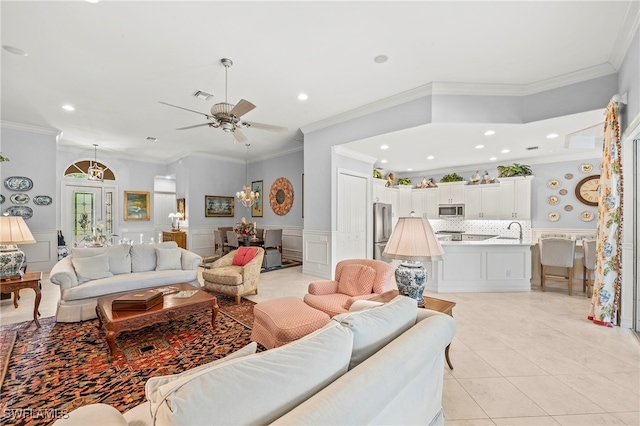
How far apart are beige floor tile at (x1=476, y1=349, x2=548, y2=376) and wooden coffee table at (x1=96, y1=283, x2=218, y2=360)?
9.16ft

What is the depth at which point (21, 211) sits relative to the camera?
5773mm

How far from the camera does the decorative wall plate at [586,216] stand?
240 inches

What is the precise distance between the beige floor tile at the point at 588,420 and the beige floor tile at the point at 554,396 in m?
0.03

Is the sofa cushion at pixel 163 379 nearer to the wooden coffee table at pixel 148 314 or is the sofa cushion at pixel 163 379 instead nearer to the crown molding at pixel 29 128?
the wooden coffee table at pixel 148 314

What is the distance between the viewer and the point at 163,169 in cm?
931

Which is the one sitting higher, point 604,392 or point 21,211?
point 21,211

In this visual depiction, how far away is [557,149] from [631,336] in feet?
13.5

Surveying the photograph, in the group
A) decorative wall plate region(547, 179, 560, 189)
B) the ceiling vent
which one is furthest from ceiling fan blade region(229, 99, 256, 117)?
decorative wall plate region(547, 179, 560, 189)

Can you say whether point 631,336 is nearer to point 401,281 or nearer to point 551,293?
point 551,293

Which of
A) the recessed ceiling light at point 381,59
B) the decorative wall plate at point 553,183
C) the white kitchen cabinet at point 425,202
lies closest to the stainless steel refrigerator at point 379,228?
the white kitchen cabinet at point 425,202

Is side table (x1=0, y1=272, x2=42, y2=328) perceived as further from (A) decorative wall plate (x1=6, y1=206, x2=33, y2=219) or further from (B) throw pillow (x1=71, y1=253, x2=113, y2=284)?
(A) decorative wall plate (x1=6, y1=206, x2=33, y2=219)

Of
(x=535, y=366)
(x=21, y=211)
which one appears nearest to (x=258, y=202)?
(x=21, y=211)

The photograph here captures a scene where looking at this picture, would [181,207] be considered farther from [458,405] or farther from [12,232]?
[458,405]

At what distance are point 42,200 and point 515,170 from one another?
10.7 m
